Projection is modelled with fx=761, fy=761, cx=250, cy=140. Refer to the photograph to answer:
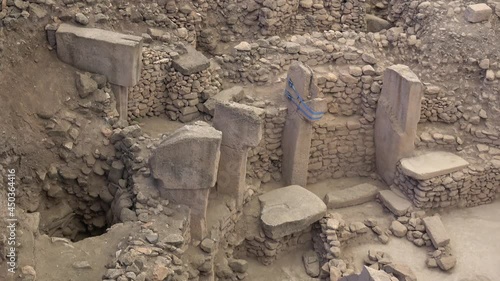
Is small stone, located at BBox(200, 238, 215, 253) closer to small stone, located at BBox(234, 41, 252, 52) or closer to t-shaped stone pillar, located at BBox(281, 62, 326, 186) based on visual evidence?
t-shaped stone pillar, located at BBox(281, 62, 326, 186)

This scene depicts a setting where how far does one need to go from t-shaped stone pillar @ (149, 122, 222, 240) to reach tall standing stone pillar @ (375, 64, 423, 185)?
3656 mm

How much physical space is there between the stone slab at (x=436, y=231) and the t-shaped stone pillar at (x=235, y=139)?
10.1ft

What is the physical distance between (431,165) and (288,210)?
8.30ft

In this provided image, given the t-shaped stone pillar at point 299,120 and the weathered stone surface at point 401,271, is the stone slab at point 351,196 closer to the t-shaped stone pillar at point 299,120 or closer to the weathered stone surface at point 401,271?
the t-shaped stone pillar at point 299,120

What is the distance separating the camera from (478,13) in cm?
1305

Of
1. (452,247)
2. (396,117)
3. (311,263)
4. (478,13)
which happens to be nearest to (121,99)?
(311,263)

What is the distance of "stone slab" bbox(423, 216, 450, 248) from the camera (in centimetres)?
1155

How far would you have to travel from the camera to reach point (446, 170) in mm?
12180

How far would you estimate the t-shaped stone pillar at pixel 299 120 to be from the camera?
11.6 m

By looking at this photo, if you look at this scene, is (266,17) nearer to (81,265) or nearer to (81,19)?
(81,19)

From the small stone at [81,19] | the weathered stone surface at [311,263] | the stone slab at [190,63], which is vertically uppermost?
the small stone at [81,19]

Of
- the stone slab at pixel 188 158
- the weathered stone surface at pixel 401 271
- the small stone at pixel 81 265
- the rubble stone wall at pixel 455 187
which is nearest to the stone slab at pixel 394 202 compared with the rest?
the rubble stone wall at pixel 455 187

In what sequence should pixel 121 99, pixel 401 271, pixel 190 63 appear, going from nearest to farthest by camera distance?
pixel 401 271 < pixel 121 99 < pixel 190 63

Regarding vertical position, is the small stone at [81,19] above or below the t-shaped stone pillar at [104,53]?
above
